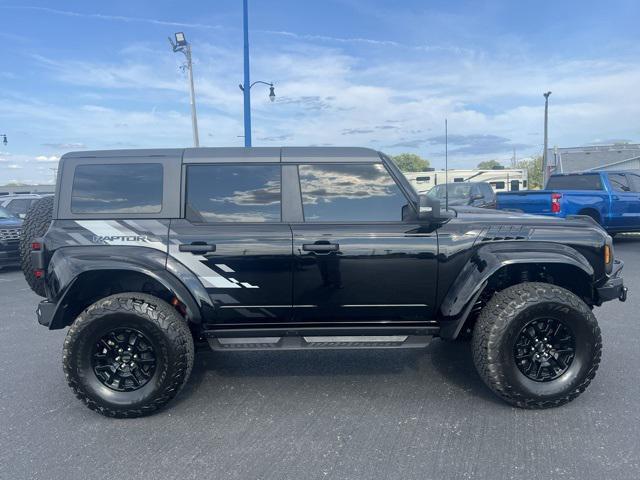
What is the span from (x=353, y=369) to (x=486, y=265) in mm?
1540

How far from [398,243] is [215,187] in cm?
141

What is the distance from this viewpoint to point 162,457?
2945 millimetres

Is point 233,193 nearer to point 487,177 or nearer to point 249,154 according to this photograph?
point 249,154

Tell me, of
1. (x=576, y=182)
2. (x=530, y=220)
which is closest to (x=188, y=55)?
(x=576, y=182)

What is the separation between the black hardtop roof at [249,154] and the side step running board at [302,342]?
1.32 metres

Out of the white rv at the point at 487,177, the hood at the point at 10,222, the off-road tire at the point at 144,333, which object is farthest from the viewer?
the white rv at the point at 487,177

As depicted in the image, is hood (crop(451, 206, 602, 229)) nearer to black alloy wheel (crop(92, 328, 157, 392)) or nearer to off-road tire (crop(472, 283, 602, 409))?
off-road tire (crop(472, 283, 602, 409))

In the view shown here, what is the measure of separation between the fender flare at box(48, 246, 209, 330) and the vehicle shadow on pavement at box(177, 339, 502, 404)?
3.05 ft

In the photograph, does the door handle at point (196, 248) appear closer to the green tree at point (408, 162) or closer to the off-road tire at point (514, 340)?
the off-road tire at point (514, 340)

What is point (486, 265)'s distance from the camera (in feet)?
11.4

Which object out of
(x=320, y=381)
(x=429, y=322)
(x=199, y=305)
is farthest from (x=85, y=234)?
(x=429, y=322)

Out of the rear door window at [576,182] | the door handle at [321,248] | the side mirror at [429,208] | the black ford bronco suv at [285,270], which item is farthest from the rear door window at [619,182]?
the door handle at [321,248]

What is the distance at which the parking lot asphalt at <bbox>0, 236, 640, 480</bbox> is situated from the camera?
2805mm

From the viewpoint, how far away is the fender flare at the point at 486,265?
11.3 feet
